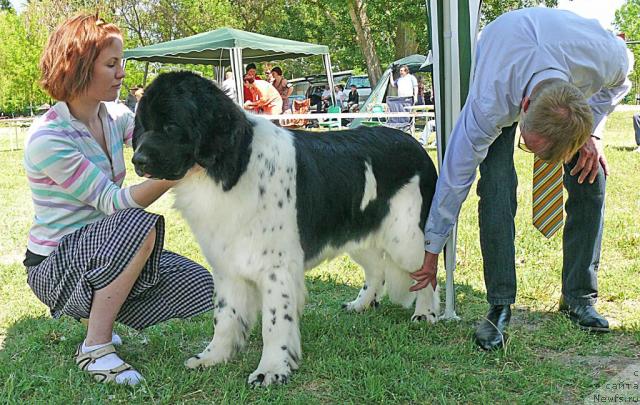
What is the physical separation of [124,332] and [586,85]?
9.15 ft

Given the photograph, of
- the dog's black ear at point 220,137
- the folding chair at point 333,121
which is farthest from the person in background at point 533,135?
the folding chair at point 333,121

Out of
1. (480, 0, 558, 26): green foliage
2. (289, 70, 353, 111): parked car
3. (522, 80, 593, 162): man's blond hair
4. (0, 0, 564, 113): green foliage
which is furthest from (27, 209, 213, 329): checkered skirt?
(480, 0, 558, 26): green foliage

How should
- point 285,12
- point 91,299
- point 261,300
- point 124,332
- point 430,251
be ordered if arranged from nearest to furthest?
point 91,299
point 261,300
point 430,251
point 124,332
point 285,12

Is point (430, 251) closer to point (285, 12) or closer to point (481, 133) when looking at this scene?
point (481, 133)

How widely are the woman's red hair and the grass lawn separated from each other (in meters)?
0.75

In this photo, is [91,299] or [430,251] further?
[430,251]

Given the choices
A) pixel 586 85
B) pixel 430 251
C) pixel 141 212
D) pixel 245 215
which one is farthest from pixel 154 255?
pixel 586 85

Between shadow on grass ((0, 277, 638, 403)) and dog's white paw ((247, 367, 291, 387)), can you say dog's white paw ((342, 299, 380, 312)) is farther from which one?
dog's white paw ((247, 367, 291, 387))

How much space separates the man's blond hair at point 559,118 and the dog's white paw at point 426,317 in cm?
135

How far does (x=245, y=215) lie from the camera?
9.20 ft

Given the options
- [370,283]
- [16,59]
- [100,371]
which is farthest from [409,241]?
[16,59]

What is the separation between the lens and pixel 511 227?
3193 mm

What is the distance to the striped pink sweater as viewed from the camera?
2719 millimetres

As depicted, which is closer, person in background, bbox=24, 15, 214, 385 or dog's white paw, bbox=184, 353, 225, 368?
person in background, bbox=24, 15, 214, 385
